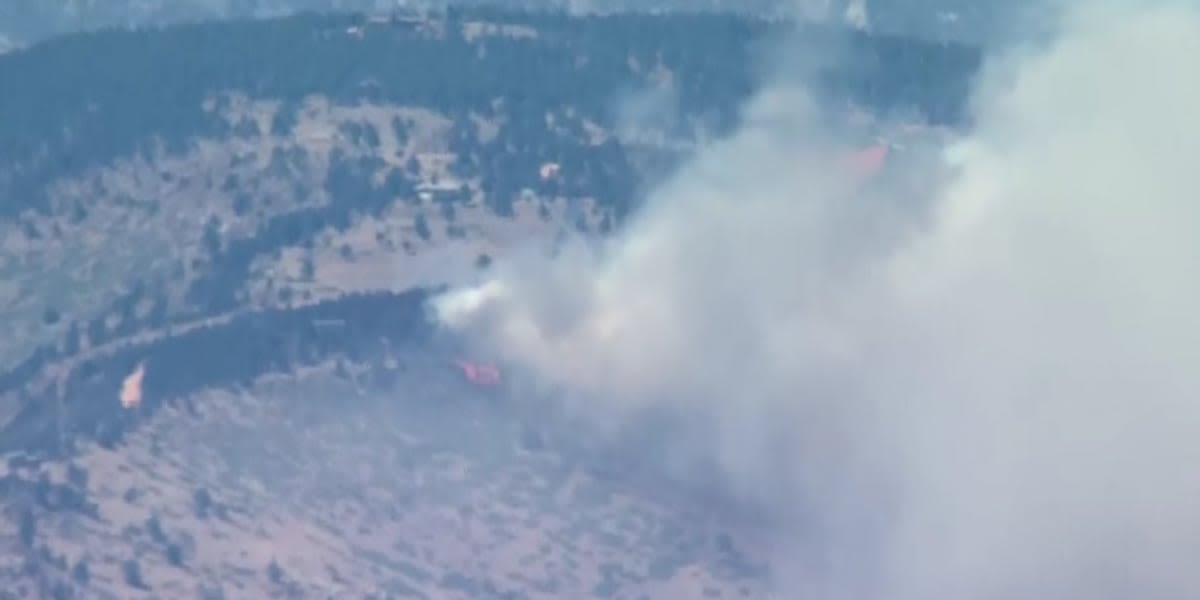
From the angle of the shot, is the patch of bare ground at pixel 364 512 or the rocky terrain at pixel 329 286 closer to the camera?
the patch of bare ground at pixel 364 512

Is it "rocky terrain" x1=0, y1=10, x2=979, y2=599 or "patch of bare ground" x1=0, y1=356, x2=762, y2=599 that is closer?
"patch of bare ground" x1=0, y1=356, x2=762, y2=599

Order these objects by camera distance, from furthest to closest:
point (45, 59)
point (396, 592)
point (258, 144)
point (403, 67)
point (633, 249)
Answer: point (45, 59) → point (403, 67) → point (258, 144) → point (633, 249) → point (396, 592)

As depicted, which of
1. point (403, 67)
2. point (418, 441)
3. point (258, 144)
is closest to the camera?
point (418, 441)

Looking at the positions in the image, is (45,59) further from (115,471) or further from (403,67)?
(115,471)

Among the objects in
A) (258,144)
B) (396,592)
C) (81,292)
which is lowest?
(396,592)

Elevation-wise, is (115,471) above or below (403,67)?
below

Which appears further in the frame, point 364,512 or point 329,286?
point 329,286

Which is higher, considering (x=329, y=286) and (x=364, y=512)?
(x=329, y=286)

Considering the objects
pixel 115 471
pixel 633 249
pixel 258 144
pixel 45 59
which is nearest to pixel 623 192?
pixel 633 249
